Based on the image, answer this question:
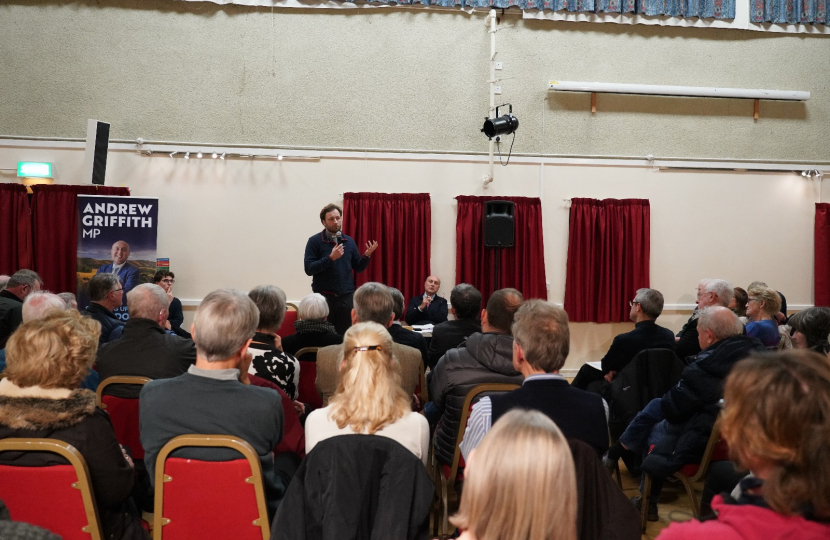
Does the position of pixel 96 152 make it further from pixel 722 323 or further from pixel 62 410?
pixel 722 323

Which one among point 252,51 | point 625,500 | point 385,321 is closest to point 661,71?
point 252,51

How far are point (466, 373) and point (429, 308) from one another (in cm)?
399

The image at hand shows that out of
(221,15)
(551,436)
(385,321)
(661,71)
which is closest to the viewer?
(551,436)

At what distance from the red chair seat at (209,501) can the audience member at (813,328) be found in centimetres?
335

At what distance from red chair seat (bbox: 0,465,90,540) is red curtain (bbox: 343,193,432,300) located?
5481 mm

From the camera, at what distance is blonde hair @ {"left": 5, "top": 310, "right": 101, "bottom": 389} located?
201 centimetres

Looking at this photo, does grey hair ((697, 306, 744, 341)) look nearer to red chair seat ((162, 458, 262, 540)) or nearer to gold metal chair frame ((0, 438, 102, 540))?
red chair seat ((162, 458, 262, 540))

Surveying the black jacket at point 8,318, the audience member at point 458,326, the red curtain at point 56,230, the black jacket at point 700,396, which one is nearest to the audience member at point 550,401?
the black jacket at point 700,396

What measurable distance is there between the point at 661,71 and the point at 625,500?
7.32m

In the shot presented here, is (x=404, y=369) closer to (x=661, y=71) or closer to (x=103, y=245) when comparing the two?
(x=103, y=245)

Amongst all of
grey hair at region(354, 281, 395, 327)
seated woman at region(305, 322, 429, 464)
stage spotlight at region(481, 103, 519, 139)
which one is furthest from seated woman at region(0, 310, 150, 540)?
stage spotlight at region(481, 103, 519, 139)

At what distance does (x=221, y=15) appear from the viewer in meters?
7.33

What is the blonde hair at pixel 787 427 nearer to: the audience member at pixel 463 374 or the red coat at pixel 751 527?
the red coat at pixel 751 527

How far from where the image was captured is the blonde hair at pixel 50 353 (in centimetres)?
201
